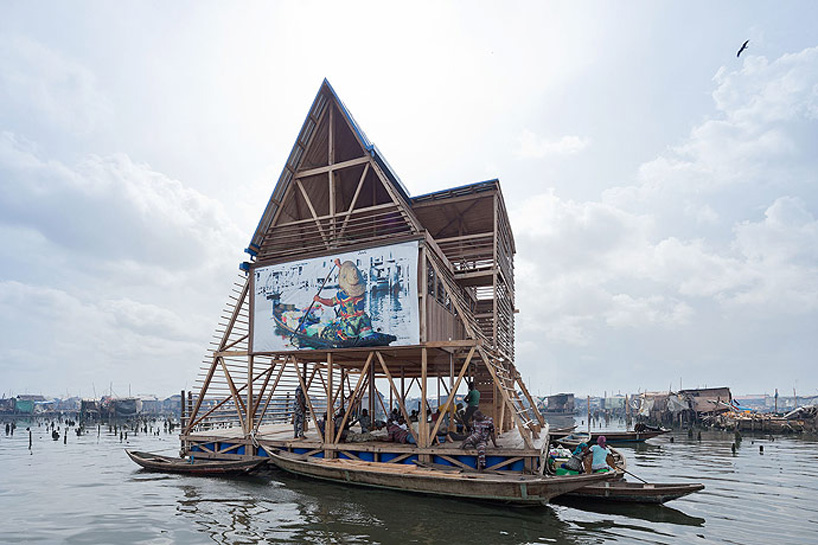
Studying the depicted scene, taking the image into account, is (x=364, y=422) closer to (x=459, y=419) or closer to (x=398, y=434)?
(x=398, y=434)

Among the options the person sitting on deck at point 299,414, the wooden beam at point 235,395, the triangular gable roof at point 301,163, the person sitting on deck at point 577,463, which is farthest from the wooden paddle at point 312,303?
the person sitting on deck at point 577,463

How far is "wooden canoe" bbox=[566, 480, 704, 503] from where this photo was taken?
14.5 m

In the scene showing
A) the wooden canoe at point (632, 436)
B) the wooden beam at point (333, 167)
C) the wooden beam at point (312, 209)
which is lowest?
the wooden canoe at point (632, 436)

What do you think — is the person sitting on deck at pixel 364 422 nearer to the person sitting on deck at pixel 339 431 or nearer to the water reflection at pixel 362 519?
the person sitting on deck at pixel 339 431

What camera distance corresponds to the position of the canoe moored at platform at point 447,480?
13477mm

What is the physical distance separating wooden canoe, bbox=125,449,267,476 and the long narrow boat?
2421mm

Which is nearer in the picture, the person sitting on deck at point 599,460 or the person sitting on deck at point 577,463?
the person sitting on deck at point 577,463

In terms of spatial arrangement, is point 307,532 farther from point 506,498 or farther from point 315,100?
point 315,100

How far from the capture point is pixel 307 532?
482 inches

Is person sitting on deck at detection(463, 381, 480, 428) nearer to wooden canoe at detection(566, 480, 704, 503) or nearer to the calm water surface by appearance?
the calm water surface

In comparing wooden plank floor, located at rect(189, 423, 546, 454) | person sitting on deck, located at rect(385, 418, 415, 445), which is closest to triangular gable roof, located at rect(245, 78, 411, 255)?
wooden plank floor, located at rect(189, 423, 546, 454)

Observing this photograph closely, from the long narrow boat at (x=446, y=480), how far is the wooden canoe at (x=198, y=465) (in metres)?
2.42

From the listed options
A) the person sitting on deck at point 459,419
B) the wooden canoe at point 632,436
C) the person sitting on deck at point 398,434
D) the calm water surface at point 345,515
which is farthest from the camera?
the wooden canoe at point 632,436

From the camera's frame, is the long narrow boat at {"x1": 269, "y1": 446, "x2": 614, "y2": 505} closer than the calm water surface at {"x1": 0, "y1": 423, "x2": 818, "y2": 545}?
No
